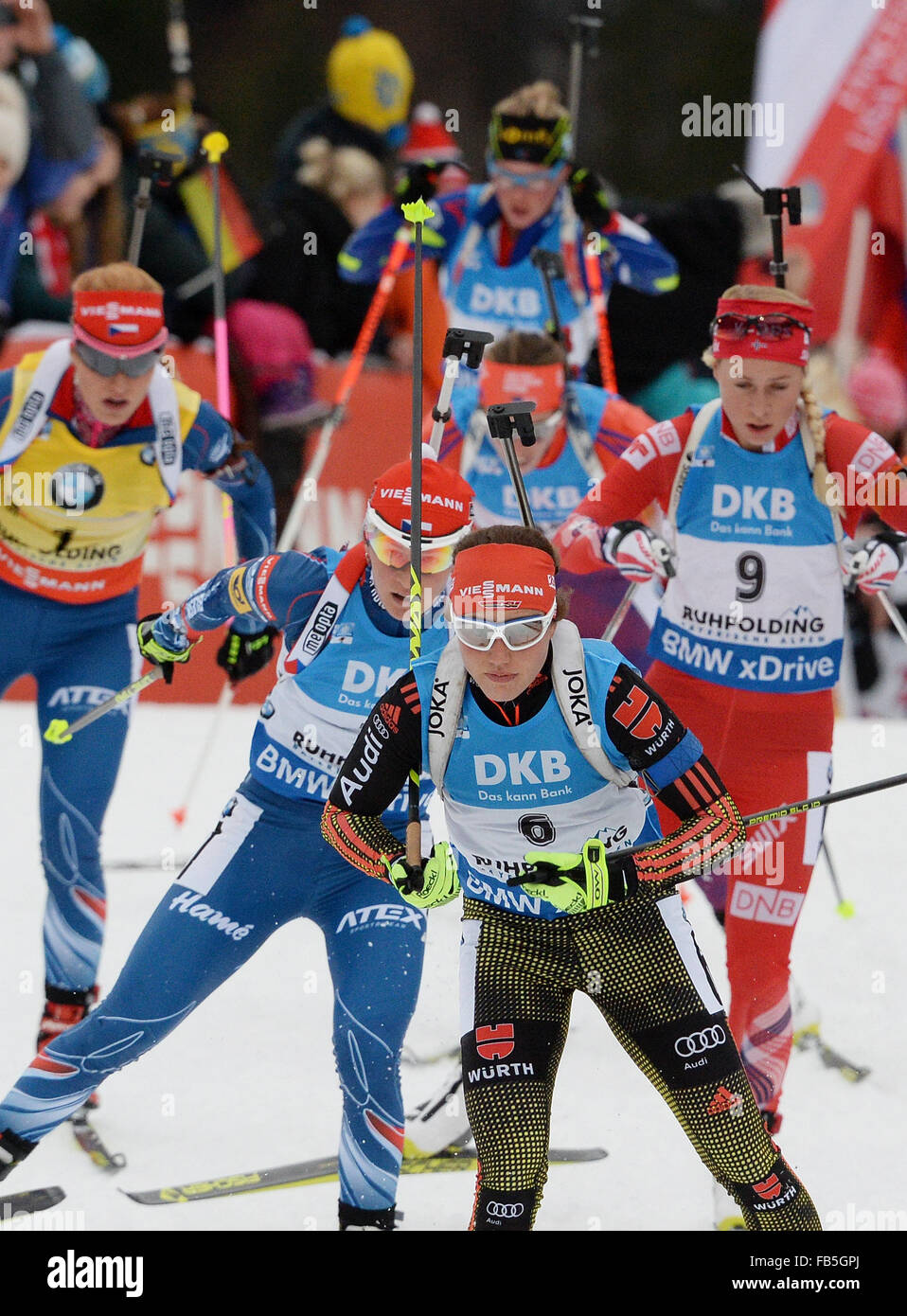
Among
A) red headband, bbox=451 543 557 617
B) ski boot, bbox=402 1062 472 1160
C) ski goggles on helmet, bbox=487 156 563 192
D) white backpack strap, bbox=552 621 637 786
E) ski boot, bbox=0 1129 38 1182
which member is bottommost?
ski boot, bbox=402 1062 472 1160

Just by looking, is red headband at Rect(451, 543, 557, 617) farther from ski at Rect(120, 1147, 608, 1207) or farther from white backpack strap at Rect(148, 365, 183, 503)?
ski at Rect(120, 1147, 608, 1207)

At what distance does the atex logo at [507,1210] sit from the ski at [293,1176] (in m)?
1.39

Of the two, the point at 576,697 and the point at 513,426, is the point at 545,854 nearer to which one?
the point at 576,697

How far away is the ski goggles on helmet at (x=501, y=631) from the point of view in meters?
3.88

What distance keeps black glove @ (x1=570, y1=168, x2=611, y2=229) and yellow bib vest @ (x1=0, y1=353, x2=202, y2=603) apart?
2.27 m

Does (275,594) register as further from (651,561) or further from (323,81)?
(323,81)

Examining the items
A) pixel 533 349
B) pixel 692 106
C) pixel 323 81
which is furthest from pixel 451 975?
pixel 692 106

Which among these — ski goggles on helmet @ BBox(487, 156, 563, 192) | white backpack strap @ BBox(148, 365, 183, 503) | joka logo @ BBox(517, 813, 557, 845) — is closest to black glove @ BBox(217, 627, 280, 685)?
white backpack strap @ BBox(148, 365, 183, 503)

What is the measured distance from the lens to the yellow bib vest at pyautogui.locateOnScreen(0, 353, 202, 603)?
549cm

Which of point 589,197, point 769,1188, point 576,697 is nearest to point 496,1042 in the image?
point 769,1188

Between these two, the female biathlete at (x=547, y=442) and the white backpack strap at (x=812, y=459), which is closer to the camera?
the white backpack strap at (x=812, y=459)

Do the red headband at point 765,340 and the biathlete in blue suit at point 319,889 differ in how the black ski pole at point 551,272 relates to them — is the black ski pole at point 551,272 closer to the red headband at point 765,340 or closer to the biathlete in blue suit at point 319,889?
the red headband at point 765,340

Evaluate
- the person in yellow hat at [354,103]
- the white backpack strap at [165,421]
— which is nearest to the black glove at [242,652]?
A: the white backpack strap at [165,421]
